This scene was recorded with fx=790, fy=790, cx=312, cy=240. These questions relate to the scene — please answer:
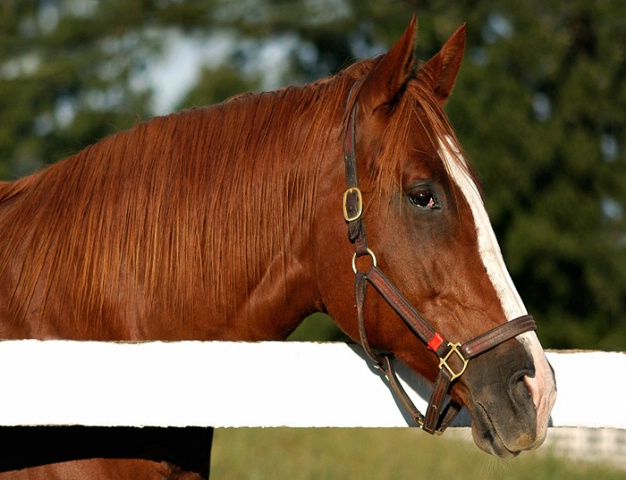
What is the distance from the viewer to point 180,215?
268 centimetres

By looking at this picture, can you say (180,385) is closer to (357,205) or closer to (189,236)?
(189,236)

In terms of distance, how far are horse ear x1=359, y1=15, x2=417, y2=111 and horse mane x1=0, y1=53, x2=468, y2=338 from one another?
7 cm

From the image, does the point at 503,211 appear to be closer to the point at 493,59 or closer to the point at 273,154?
the point at 493,59

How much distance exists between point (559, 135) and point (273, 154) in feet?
44.0

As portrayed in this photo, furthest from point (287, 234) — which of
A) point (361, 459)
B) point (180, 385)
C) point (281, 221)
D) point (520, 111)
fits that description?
point (520, 111)

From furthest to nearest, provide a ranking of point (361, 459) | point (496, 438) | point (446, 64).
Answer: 1. point (361, 459)
2. point (446, 64)
3. point (496, 438)

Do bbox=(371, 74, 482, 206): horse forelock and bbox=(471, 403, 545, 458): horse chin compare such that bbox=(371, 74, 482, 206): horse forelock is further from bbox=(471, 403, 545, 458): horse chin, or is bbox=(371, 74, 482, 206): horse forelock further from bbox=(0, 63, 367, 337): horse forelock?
bbox=(471, 403, 545, 458): horse chin

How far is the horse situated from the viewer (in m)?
2.48

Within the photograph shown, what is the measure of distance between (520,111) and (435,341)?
44.2 ft

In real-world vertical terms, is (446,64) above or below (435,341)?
above

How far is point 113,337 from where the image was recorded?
2.68 metres

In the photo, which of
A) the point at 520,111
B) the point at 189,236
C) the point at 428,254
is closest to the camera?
the point at 428,254

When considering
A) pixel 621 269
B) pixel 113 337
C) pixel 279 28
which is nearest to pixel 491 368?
pixel 113 337

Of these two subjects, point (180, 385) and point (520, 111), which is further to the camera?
point (520, 111)
